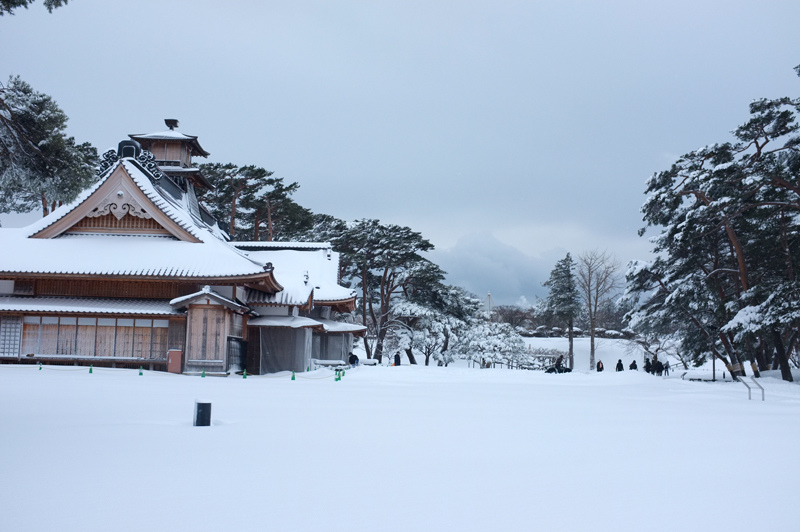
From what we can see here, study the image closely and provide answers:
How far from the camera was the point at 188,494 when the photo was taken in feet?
17.5

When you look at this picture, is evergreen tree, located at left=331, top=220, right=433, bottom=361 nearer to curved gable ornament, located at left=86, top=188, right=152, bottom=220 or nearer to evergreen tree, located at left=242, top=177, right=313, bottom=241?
evergreen tree, located at left=242, top=177, right=313, bottom=241

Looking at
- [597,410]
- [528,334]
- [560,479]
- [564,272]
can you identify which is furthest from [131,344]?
[528,334]

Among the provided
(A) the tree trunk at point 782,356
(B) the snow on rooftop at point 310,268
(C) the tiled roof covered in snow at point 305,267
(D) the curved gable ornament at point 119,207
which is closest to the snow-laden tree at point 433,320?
(C) the tiled roof covered in snow at point 305,267

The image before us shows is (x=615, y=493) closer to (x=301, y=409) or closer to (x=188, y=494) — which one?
(x=188, y=494)

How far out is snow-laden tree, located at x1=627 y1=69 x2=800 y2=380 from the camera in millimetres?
22234

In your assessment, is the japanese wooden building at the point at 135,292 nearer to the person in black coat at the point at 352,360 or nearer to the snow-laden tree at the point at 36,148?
the person in black coat at the point at 352,360

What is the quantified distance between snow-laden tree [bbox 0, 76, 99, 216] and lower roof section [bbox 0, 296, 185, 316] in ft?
41.0

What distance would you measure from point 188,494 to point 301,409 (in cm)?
665

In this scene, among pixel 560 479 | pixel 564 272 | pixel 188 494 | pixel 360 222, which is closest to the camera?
pixel 188 494

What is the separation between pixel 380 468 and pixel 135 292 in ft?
70.5

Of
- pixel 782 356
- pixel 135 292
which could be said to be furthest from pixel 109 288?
pixel 782 356

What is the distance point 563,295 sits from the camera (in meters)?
57.4

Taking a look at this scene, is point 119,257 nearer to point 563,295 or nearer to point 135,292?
point 135,292

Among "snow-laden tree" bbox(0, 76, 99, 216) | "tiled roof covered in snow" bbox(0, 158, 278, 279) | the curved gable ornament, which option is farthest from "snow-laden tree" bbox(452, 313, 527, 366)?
"snow-laden tree" bbox(0, 76, 99, 216)
